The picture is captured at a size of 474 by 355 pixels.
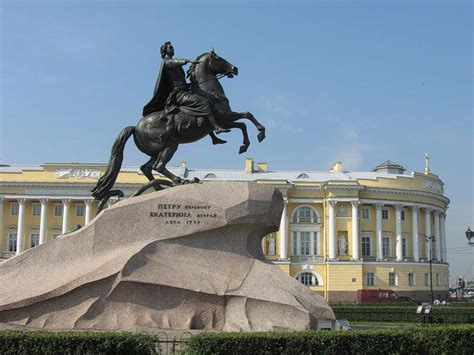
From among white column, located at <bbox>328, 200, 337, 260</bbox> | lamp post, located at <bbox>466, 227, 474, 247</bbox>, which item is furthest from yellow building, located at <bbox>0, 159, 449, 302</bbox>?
lamp post, located at <bbox>466, 227, 474, 247</bbox>

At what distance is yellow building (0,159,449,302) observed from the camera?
207 ft

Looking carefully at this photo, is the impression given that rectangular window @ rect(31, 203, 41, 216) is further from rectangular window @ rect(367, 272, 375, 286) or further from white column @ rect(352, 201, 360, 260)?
rectangular window @ rect(367, 272, 375, 286)

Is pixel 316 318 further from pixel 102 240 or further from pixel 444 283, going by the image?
pixel 444 283

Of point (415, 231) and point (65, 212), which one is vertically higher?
point (65, 212)

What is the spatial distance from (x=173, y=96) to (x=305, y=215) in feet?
176

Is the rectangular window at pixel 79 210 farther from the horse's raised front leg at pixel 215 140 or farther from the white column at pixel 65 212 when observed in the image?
the horse's raised front leg at pixel 215 140

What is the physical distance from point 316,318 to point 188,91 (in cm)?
572

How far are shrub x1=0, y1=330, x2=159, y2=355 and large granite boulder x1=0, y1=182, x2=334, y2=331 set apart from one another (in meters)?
2.41

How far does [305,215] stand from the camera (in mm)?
66188

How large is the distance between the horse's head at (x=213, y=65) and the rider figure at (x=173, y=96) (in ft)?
1.13

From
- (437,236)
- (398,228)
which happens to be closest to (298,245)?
(398,228)

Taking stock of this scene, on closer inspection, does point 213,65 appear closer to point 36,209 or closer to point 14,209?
point 36,209

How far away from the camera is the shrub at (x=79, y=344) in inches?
347

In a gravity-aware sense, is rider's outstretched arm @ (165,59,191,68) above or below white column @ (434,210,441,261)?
below
